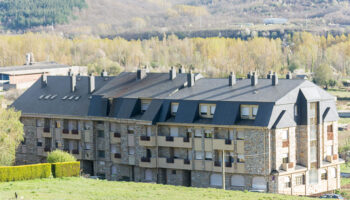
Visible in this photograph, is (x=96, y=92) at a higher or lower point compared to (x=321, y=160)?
higher

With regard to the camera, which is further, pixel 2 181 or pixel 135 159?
pixel 135 159

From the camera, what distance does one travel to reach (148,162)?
6425 centimetres

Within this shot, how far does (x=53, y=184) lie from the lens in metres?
49.2

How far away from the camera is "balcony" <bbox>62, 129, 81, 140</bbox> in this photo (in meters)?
70.8

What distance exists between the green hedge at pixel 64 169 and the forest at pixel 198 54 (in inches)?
3595

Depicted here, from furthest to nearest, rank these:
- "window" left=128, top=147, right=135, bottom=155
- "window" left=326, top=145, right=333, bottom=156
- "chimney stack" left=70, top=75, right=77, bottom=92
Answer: "chimney stack" left=70, top=75, right=77, bottom=92
"window" left=128, top=147, right=135, bottom=155
"window" left=326, top=145, right=333, bottom=156

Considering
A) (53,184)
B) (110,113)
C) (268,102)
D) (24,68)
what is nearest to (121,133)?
(110,113)

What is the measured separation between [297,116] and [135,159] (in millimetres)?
13542

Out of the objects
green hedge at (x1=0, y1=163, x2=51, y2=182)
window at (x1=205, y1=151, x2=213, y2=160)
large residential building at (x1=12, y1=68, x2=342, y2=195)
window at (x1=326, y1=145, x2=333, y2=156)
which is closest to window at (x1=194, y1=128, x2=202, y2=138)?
large residential building at (x1=12, y1=68, x2=342, y2=195)

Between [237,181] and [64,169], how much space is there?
13.3m

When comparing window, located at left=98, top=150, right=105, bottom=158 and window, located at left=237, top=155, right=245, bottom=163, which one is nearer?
window, located at left=237, top=155, right=245, bottom=163

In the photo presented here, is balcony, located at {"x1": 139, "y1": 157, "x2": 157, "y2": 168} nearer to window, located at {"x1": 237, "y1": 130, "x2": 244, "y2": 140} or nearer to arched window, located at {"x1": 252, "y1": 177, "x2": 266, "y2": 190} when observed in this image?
window, located at {"x1": 237, "y1": 130, "x2": 244, "y2": 140}

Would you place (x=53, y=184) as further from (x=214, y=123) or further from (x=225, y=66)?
(x=225, y=66)

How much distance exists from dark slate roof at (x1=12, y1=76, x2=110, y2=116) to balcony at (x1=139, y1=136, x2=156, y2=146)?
6378mm
